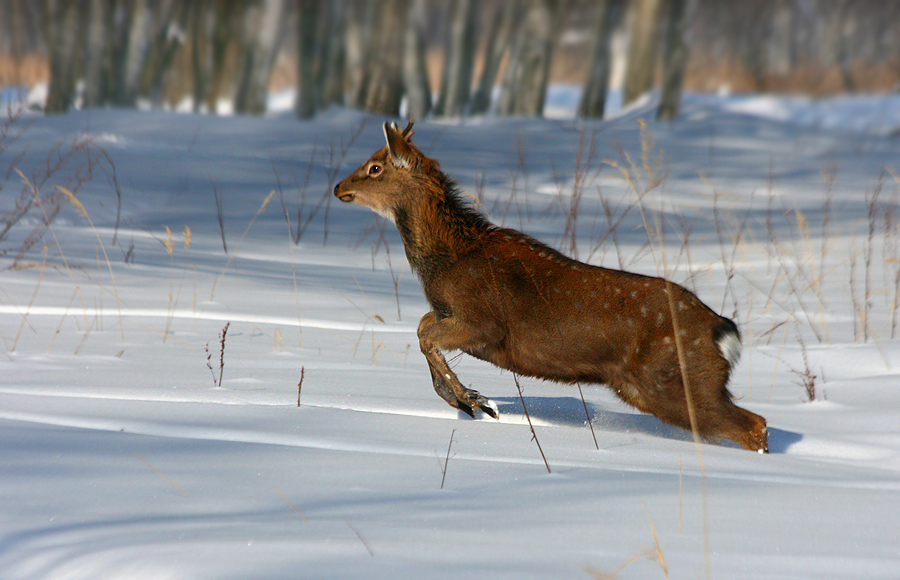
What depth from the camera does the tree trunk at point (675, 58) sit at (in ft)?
59.1

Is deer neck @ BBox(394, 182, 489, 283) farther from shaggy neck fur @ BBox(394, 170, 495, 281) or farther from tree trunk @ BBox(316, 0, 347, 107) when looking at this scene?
tree trunk @ BBox(316, 0, 347, 107)

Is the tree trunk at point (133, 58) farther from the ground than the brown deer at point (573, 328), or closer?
closer

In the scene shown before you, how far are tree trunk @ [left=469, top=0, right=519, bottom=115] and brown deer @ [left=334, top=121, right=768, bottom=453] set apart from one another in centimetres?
1642

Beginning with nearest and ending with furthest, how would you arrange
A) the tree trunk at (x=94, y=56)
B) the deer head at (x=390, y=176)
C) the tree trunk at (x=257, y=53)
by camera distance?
the deer head at (x=390, y=176), the tree trunk at (x=94, y=56), the tree trunk at (x=257, y=53)

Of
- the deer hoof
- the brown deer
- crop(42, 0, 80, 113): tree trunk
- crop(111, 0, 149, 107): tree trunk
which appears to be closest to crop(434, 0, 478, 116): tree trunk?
crop(111, 0, 149, 107): tree trunk

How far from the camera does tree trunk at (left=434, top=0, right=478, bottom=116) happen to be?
19547 millimetres

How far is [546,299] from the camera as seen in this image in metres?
3.14

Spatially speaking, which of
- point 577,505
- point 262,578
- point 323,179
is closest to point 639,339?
point 577,505

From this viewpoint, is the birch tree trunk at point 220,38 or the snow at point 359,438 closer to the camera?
the snow at point 359,438

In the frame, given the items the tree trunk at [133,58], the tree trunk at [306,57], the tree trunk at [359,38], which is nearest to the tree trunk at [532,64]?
the tree trunk at [359,38]

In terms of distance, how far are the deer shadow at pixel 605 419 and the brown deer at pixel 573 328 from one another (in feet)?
0.43

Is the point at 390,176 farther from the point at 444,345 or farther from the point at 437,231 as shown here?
the point at 444,345

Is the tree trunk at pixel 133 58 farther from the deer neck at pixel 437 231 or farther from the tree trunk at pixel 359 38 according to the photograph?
the deer neck at pixel 437 231

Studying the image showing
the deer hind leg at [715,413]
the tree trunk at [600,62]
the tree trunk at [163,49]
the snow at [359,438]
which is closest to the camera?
the snow at [359,438]
